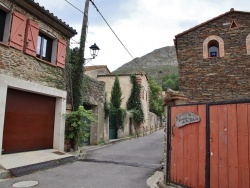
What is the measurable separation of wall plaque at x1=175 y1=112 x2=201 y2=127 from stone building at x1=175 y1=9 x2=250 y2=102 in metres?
5.76

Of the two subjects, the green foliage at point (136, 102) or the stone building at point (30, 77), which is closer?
the stone building at point (30, 77)

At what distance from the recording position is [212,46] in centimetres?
1179

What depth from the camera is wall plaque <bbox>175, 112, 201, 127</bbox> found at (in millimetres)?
5458

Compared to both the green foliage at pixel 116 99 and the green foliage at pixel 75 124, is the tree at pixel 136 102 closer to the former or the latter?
Result: the green foliage at pixel 116 99

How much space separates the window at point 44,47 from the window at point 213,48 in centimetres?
749

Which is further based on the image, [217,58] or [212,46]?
[212,46]

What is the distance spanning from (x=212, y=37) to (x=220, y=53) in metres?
0.91

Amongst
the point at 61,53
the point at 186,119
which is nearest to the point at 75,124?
the point at 61,53

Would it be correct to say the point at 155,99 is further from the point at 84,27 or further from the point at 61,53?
the point at 61,53

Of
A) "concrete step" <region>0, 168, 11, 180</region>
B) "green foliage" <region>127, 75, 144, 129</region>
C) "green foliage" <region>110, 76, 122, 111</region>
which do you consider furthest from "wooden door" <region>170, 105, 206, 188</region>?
"green foliage" <region>127, 75, 144, 129</region>

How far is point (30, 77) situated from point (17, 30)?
1.75 m

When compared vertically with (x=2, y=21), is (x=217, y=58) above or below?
below

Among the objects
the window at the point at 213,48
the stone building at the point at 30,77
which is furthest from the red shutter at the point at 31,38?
the window at the point at 213,48

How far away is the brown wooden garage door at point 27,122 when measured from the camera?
8.44 metres
